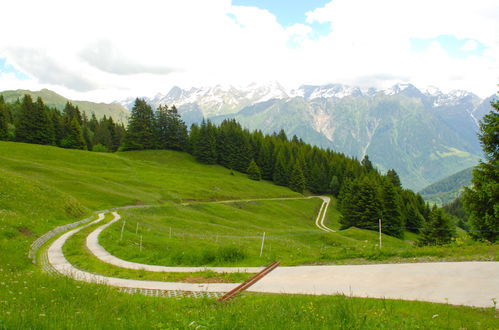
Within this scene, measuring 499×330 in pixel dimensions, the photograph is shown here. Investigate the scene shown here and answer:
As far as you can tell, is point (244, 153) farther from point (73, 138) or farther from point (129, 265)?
point (129, 265)

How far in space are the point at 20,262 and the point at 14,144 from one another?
8148 cm

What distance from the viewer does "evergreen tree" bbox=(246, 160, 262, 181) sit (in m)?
119

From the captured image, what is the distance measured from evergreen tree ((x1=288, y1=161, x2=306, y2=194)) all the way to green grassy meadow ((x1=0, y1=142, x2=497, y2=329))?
39.1 m

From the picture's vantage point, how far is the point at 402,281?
12.3 metres

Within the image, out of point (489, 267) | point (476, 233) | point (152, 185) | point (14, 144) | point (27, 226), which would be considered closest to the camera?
point (489, 267)

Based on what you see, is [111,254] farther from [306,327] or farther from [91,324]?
[306,327]

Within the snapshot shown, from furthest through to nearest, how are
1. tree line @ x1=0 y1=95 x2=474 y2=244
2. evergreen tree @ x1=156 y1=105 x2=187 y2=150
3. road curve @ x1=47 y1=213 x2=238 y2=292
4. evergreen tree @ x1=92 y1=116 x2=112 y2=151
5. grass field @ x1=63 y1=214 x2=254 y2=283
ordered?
evergreen tree @ x1=92 y1=116 x2=112 y2=151 → evergreen tree @ x1=156 y1=105 x2=187 y2=150 → tree line @ x1=0 y1=95 x2=474 y2=244 → grass field @ x1=63 y1=214 x2=254 y2=283 → road curve @ x1=47 y1=213 x2=238 y2=292

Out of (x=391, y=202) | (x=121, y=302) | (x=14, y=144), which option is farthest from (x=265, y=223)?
(x=14, y=144)

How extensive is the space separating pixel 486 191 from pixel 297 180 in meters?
96.3

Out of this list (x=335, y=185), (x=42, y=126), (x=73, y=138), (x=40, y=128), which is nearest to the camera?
(x=40, y=128)

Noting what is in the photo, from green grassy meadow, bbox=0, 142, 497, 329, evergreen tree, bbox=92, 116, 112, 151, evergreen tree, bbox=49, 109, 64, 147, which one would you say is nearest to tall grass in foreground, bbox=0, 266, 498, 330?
green grassy meadow, bbox=0, 142, 497, 329

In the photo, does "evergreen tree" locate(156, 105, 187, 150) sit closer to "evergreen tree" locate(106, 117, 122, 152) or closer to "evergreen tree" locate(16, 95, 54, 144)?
"evergreen tree" locate(106, 117, 122, 152)

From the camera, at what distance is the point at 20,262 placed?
18469mm

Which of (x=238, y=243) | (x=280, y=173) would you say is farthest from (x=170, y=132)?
(x=238, y=243)
